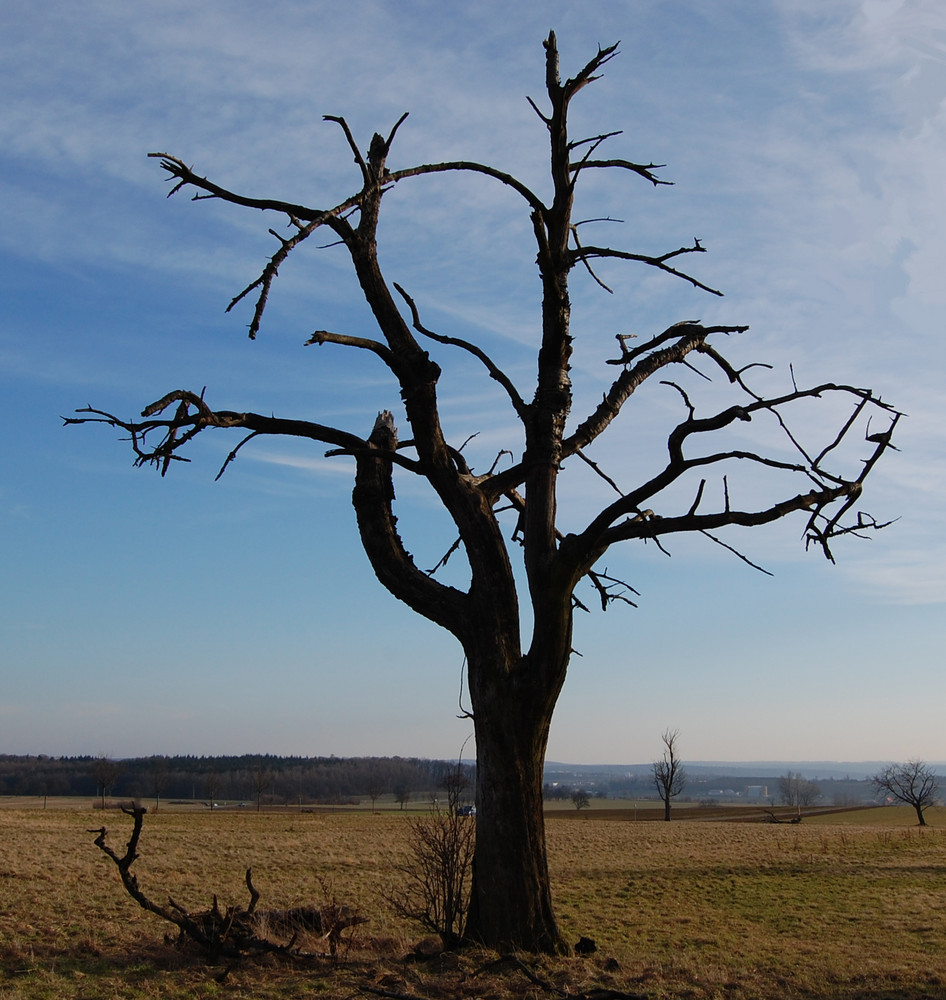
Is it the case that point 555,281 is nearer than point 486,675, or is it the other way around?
point 486,675

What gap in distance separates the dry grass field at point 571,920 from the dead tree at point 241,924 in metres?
0.20

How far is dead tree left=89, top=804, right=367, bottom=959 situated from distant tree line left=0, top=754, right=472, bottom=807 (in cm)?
11173

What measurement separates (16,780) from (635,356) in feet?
567

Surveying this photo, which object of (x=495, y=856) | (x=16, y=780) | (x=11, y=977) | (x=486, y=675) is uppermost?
(x=486, y=675)

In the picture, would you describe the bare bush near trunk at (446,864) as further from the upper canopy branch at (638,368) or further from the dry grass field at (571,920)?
the upper canopy branch at (638,368)

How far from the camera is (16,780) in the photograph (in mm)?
156250

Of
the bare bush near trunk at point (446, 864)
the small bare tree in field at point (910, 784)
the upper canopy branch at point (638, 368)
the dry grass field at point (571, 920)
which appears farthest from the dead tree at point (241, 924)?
the small bare tree in field at point (910, 784)

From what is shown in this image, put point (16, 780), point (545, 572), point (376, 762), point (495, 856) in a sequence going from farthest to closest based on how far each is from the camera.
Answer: point (376, 762) < point (16, 780) < point (545, 572) < point (495, 856)

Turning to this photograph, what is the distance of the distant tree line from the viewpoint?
140 m

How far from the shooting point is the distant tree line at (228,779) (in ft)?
459

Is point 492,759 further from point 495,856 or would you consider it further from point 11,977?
point 11,977

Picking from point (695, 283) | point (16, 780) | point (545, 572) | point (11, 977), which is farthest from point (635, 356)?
point (16, 780)

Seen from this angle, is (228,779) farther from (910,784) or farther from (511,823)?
(511,823)

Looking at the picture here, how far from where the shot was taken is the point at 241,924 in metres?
8.14
